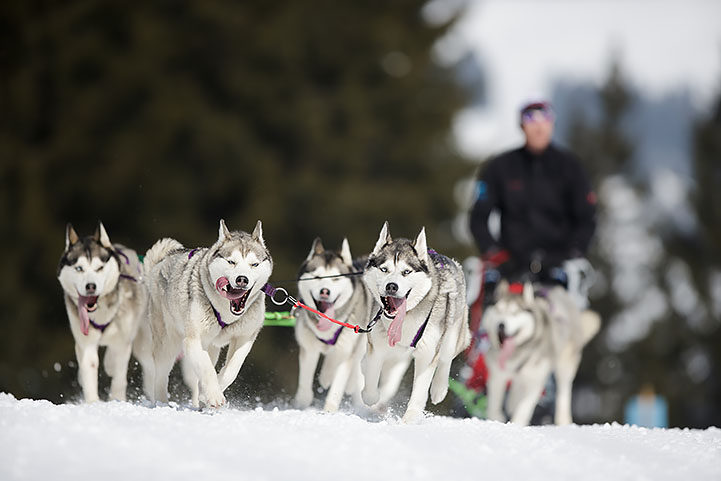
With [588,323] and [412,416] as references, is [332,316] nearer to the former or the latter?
[412,416]

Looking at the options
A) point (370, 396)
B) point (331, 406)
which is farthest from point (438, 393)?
point (331, 406)

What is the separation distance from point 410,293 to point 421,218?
15074mm

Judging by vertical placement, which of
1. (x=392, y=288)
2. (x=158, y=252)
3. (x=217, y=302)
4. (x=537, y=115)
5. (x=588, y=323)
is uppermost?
(x=537, y=115)

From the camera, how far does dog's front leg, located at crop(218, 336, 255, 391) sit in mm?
5723

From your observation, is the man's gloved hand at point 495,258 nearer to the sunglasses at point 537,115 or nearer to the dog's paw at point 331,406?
the sunglasses at point 537,115

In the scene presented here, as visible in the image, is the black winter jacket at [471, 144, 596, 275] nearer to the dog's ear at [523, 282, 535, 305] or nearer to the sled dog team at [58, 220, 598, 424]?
the dog's ear at [523, 282, 535, 305]

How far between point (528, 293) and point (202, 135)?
1264 cm

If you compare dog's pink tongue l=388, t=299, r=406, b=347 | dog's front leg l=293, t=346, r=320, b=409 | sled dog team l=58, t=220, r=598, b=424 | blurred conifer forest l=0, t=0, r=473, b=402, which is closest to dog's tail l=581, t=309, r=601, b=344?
sled dog team l=58, t=220, r=598, b=424

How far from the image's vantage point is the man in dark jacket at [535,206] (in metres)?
8.39

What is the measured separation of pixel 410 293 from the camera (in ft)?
18.1

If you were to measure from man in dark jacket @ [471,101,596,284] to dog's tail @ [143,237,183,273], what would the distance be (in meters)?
2.64

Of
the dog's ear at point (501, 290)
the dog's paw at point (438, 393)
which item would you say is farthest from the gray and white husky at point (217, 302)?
the dog's ear at point (501, 290)

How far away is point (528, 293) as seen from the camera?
847cm

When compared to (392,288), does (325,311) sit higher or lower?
lower
